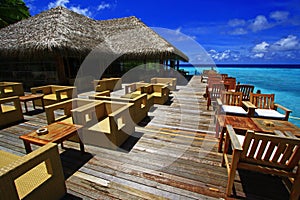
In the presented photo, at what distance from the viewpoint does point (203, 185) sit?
73.0 inches

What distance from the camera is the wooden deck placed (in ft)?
5.76

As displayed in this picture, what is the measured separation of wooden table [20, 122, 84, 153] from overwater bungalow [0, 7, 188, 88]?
20.5 feet

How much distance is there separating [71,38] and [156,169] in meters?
8.66

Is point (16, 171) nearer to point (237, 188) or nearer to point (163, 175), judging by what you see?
point (163, 175)

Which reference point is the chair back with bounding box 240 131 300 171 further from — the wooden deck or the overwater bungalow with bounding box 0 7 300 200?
the wooden deck

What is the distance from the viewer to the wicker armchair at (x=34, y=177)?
118cm

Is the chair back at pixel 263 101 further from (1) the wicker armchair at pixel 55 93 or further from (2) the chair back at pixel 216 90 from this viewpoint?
(1) the wicker armchair at pixel 55 93

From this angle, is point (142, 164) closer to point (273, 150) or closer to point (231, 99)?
point (273, 150)

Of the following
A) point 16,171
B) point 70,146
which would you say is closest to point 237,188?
point 16,171

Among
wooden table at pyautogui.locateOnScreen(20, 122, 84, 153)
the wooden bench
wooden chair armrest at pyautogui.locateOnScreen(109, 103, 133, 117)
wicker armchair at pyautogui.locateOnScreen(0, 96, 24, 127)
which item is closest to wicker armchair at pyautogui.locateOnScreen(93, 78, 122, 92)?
wicker armchair at pyautogui.locateOnScreen(0, 96, 24, 127)

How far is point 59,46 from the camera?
6.98m

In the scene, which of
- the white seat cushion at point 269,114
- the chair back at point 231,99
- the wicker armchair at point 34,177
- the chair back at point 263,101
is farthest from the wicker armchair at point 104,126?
the chair back at point 263,101

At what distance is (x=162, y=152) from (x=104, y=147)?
1.09 metres

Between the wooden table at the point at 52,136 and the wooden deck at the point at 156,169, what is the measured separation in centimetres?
48
